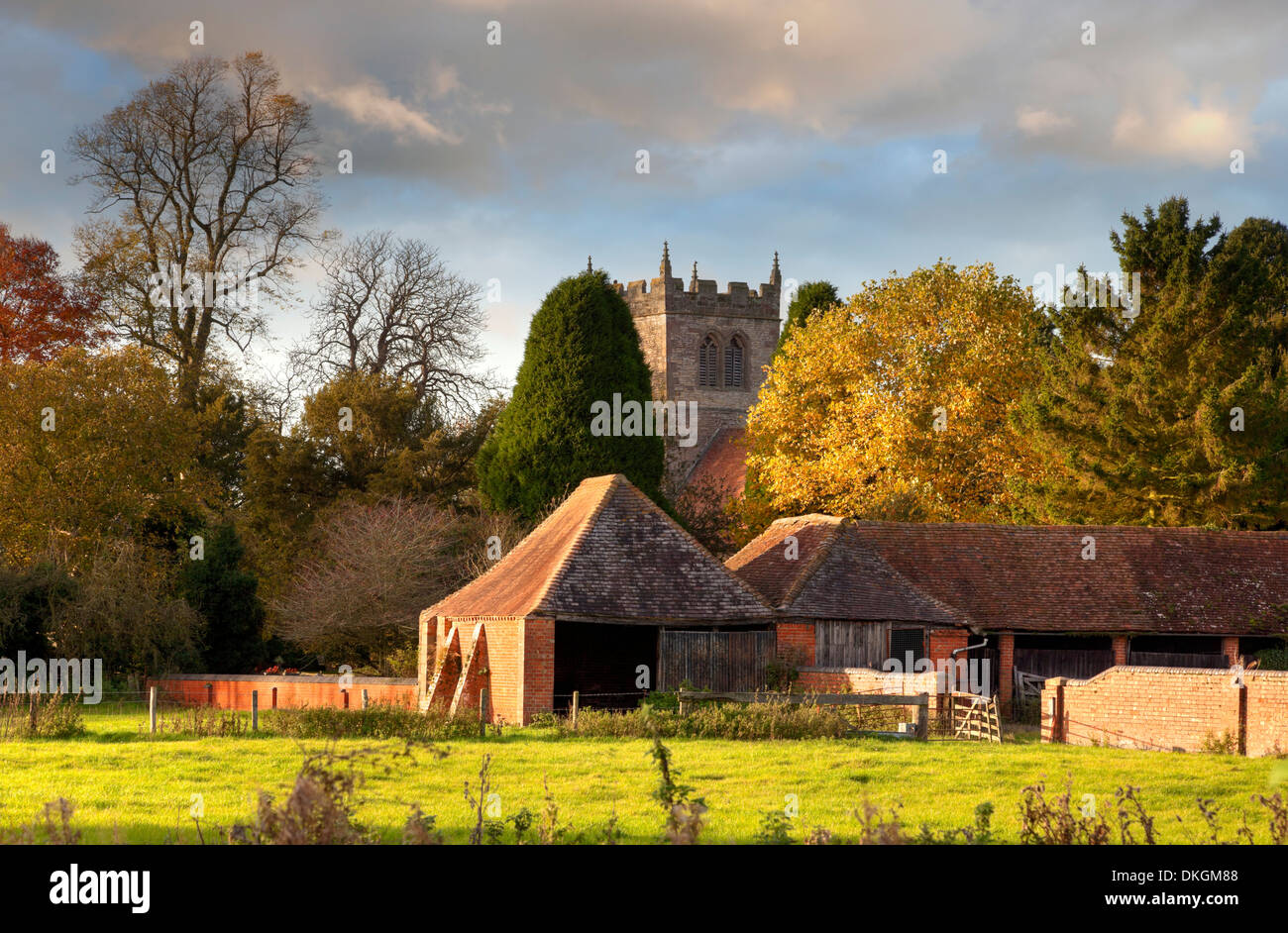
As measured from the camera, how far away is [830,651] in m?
30.8

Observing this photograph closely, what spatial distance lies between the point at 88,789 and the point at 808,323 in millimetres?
34788

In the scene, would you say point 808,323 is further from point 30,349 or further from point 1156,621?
point 30,349

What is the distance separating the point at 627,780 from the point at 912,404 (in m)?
26.9

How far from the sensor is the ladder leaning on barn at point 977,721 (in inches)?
1011

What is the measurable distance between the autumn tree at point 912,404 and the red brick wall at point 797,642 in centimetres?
1205

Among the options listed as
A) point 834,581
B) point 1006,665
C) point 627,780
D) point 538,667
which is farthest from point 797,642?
point 627,780

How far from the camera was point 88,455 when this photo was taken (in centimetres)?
3791

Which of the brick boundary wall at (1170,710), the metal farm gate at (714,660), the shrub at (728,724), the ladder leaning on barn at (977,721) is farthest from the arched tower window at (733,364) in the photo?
the shrub at (728,724)

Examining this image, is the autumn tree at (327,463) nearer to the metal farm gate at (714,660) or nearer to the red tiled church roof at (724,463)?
the red tiled church roof at (724,463)

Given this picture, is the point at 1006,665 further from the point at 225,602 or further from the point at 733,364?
the point at 733,364

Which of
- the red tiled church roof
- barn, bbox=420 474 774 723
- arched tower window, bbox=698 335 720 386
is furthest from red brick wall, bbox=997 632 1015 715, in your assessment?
arched tower window, bbox=698 335 720 386

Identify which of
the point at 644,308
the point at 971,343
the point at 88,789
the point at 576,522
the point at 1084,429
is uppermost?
the point at 644,308

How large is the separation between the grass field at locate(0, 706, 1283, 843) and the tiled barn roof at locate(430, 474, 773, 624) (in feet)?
15.6
